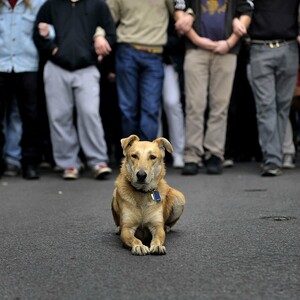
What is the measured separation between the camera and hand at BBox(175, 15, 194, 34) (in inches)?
397

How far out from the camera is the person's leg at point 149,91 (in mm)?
10281

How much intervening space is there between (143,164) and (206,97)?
4672mm

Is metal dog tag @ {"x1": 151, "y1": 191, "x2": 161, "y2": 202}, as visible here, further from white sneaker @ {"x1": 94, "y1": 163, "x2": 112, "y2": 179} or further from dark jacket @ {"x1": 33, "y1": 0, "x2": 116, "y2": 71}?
dark jacket @ {"x1": 33, "y1": 0, "x2": 116, "y2": 71}

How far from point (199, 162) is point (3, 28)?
2.81 meters

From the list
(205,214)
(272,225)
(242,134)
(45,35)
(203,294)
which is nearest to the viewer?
(203,294)

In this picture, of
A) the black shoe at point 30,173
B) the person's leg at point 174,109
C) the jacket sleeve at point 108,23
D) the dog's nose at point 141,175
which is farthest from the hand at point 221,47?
the dog's nose at point 141,175

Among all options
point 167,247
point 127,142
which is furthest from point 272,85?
point 167,247

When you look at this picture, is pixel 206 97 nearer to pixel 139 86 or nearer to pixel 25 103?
pixel 139 86

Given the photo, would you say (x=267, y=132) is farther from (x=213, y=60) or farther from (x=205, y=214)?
(x=205, y=214)

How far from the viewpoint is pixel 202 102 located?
1032cm

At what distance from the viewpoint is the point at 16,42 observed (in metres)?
10.1

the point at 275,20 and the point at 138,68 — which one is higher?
the point at 275,20

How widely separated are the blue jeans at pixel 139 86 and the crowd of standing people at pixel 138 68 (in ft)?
0.04

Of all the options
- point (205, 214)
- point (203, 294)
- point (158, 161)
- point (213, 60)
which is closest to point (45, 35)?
point (213, 60)
